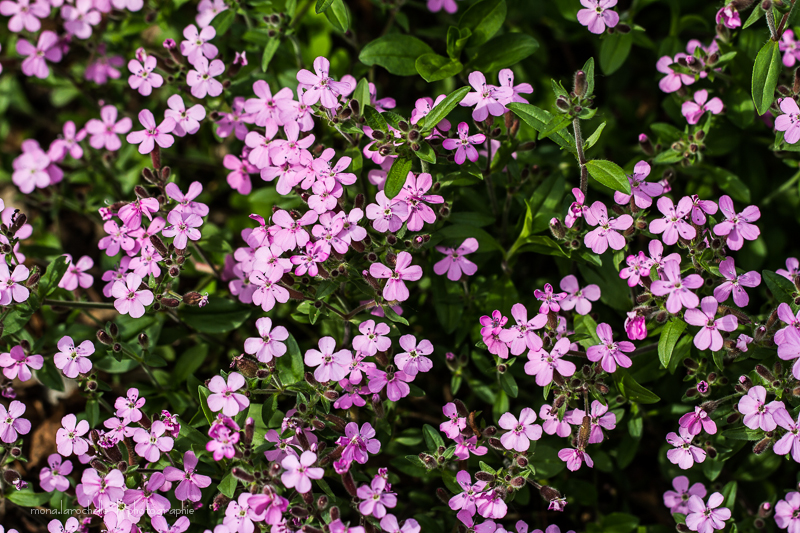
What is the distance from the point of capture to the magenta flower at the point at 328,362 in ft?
11.7

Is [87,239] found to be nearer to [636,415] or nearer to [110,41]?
[110,41]

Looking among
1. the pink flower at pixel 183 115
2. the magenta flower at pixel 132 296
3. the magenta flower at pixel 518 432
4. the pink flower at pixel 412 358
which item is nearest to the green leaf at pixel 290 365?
the pink flower at pixel 412 358

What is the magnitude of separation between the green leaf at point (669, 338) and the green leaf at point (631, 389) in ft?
0.68

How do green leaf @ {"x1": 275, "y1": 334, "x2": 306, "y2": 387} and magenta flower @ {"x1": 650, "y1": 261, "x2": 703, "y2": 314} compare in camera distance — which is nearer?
magenta flower @ {"x1": 650, "y1": 261, "x2": 703, "y2": 314}

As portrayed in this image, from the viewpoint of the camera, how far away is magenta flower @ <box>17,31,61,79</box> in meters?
4.92

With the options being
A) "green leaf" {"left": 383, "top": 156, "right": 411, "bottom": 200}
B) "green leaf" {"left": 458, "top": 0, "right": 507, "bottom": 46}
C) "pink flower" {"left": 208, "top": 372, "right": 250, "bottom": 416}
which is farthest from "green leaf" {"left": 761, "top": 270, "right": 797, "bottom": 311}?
"pink flower" {"left": 208, "top": 372, "right": 250, "bottom": 416}

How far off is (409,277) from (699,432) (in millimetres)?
1865

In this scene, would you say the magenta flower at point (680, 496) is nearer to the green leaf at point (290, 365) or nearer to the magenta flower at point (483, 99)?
the green leaf at point (290, 365)

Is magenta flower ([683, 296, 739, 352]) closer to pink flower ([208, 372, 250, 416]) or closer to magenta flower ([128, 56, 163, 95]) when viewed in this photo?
pink flower ([208, 372, 250, 416])

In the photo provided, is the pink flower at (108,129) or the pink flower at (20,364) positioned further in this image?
the pink flower at (108,129)

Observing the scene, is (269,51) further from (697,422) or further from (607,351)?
(697,422)

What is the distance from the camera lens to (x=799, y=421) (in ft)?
11.0

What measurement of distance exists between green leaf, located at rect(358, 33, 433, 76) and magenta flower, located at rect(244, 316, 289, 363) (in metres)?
1.81

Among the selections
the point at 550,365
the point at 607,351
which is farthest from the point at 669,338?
the point at 550,365
